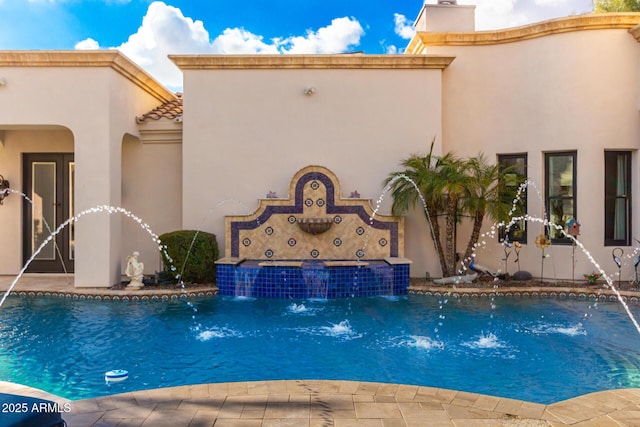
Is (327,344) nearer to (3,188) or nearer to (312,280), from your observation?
(312,280)

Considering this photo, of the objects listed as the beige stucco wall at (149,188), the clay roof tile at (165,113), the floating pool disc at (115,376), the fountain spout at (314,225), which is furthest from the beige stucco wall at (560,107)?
the floating pool disc at (115,376)

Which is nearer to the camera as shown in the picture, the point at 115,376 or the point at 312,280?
the point at 115,376

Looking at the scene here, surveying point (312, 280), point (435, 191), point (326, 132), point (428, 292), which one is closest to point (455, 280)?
point (428, 292)

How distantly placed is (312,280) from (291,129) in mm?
3525

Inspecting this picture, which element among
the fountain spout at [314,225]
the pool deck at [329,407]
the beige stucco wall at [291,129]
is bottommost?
the pool deck at [329,407]

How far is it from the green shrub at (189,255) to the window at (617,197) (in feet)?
27.4

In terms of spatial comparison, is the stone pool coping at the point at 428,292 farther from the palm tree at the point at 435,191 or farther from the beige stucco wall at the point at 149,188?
the beige stucco wall at the point at 149,188

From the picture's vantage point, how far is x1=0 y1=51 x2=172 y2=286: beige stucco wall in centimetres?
945

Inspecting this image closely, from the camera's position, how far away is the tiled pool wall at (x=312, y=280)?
29.6 feet

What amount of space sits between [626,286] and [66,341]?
32.1 feet

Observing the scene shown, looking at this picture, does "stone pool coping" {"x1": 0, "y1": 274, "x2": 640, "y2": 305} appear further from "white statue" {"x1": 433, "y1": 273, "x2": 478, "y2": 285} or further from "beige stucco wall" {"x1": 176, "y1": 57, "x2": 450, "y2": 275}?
"beige stucco wall" {"x1": 176, "y1": 57, "x2": 450, "y2": 275}

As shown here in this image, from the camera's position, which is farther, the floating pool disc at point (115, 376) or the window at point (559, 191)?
the window at point (559, 191)

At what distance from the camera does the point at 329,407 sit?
3791 mm

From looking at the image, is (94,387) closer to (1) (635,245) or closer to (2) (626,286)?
(2) (626,286)
